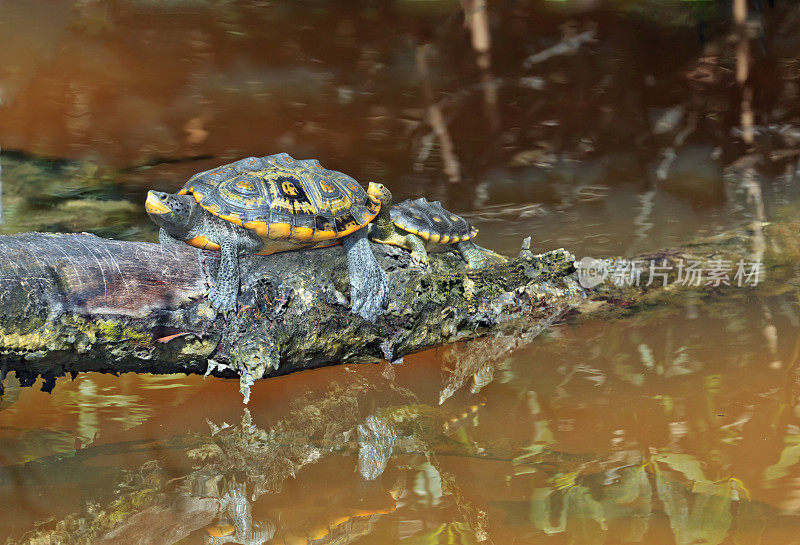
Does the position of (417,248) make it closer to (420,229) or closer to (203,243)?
(420,229)

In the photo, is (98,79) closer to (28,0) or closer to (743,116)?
(28,0)

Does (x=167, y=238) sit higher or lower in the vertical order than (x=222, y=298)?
higher

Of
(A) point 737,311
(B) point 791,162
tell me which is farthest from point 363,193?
(B) point 791,162

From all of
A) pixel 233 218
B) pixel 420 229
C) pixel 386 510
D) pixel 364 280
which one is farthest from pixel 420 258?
Result: pixel 386 510

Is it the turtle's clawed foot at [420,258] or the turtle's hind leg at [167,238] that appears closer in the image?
the turtle's hind leg at [167,238]

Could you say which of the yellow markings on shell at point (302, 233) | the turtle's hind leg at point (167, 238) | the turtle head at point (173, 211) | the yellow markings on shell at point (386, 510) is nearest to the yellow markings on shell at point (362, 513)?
the yellow markings on shell at point (386, 510)

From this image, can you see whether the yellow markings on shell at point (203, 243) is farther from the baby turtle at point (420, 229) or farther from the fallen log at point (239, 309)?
the baby turtle at point (420, 229)
